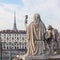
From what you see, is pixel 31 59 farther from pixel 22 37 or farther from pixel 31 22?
pixel 22 37

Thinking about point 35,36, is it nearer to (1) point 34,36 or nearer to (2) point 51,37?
(1) point 34,36

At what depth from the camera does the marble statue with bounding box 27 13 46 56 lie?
617 inches

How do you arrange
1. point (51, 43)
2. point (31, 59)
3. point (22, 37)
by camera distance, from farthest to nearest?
point (22, 37) < point (51, 43) < point (31, 59)

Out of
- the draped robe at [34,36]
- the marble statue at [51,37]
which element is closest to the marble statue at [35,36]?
A: the draped robe at [34,36]

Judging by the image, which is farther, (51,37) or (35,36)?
(51,37)

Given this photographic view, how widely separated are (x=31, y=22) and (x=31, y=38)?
0.70m

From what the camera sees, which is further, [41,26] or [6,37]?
[6,37]

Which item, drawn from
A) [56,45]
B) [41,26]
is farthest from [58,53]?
[41,26]

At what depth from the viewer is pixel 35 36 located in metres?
15.9

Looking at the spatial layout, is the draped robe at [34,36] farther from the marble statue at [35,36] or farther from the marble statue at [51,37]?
the marble statue at [51,37]

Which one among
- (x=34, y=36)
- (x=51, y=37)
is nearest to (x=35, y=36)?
(x=34, y=36)

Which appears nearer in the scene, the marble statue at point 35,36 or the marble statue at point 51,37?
the marble statue at point 35,36

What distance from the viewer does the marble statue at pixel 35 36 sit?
51.4 ft

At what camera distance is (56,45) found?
16312 mm
